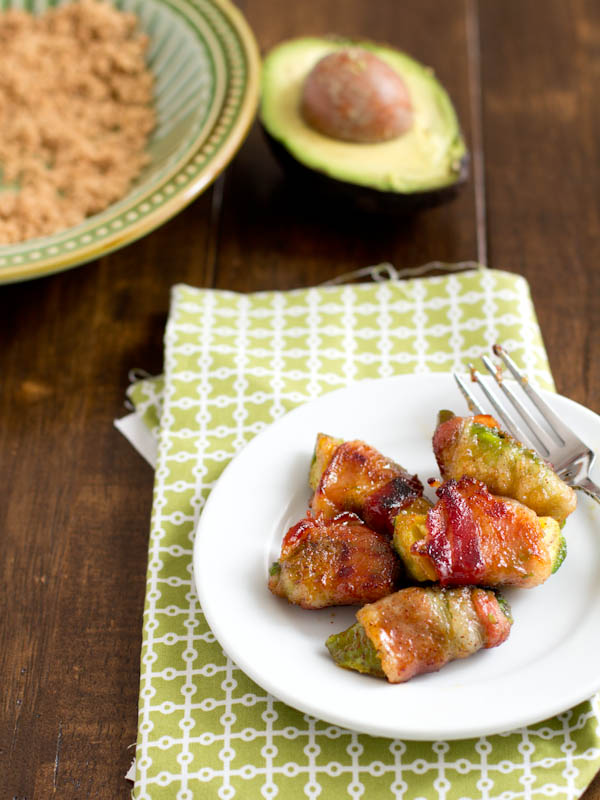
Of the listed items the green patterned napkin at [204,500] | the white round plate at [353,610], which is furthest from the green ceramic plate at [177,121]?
the white round plate at [353,610]

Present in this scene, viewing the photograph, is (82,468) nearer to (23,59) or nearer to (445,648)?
(445,648)

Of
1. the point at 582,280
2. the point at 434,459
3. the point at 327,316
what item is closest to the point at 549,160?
the point at 582,280

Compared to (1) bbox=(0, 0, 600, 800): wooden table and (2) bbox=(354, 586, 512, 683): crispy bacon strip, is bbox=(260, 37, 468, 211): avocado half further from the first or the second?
(2) bbox=(354, 586, 512, 683): crispy bacon strip

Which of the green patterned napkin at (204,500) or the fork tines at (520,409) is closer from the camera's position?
the green patterned napkin at (204,500)

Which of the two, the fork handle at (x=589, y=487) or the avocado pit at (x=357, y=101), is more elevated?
the avocado pit at (x=357, y=101)

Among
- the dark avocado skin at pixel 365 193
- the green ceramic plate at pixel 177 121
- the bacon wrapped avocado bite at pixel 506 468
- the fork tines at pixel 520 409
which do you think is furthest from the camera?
the dark avocado skin at pixel 365 193

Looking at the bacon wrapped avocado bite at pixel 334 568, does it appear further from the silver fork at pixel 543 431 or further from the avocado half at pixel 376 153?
the avocado half at pixel 376 153

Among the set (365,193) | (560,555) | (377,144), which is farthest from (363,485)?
(377,144)
